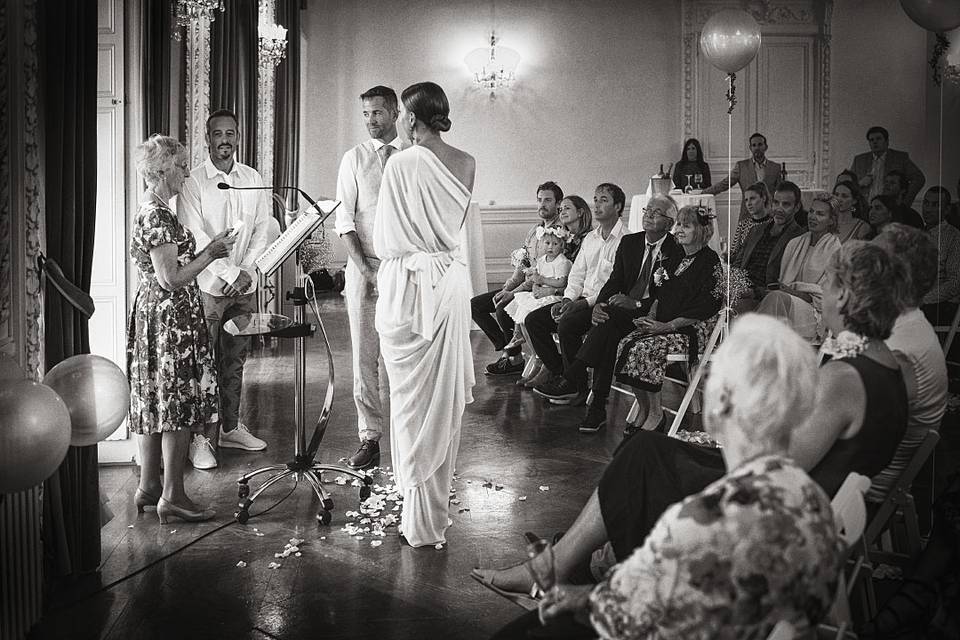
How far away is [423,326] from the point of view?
3.96 m

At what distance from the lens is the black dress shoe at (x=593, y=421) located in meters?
5.97

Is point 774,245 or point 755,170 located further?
point 755,170

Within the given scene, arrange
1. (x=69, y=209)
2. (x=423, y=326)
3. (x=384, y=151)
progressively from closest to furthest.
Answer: (x=69, y=209) → (x=423, y=326) → (x=384, y=151)

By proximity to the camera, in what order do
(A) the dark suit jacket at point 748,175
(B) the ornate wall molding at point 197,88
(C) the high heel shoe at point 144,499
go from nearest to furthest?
(C) the high heel shoe at point 144,499, (B) the ornate wall molding at point 197,88, (A) the dark suit jacket at point 748,175

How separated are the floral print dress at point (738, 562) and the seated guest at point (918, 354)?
155 centimetres

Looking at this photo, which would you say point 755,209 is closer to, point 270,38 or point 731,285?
point 731,285

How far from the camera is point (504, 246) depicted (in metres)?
13.3

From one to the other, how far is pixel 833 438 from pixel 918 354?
0.88m

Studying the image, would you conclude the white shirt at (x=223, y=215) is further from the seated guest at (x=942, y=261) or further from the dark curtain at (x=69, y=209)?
the seated guest at (x=942, y=261)

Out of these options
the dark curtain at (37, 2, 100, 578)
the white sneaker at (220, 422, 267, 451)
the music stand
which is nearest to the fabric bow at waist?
the music stand

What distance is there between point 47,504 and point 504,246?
10142 millimetres

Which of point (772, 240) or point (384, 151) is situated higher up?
point (384, 151)

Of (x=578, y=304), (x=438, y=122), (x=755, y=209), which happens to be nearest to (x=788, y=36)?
(x=755, y=209)

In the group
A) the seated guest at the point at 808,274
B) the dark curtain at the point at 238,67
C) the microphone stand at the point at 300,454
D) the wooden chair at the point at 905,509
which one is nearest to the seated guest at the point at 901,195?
the seated guest at the point at 808,274
